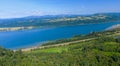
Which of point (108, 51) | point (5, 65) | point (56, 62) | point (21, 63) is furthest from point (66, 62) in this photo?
point (108, 51)

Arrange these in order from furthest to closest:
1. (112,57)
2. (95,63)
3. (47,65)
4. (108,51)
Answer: (108,51)
(112,57)
(95,63)
(47,65)

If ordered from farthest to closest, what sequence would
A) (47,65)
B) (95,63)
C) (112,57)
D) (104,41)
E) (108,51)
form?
1. (104,41)
2. (108,51)
3. (112,57)
4. (95,63)
5. (47,65)

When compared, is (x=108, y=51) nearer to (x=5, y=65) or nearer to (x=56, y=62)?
(x=56, y=62)

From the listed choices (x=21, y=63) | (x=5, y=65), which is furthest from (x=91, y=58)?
(x=5, y=65)

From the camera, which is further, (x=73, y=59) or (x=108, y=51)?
(x=108, y=51)

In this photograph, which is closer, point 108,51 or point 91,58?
point 91,58

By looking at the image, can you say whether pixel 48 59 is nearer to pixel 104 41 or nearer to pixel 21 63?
pixel 21 63

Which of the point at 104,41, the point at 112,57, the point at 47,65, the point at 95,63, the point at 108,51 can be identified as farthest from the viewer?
the point at 104,41

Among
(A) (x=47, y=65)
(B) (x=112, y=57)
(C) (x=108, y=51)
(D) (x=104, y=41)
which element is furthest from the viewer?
(D) (x=104, y=41)
